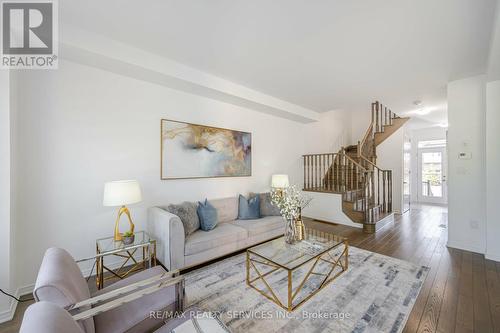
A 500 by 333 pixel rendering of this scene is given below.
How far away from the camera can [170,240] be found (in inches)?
93.6

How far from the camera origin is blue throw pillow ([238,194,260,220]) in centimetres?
363

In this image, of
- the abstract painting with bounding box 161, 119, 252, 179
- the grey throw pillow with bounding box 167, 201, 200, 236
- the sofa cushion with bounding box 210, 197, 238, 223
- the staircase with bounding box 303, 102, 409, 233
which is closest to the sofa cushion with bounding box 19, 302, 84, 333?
the grey throw pillow with bounding box 167, 201, 200, 236

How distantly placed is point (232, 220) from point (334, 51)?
2915 mm

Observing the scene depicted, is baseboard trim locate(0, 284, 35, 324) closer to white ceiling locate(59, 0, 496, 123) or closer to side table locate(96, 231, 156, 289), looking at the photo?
side table locate(96, 231, 156, 289)

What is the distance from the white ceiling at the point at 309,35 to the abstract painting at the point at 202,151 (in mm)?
974

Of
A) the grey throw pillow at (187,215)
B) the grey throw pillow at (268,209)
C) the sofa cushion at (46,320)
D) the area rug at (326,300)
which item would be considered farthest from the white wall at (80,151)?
the sofa cushion at (46,320)

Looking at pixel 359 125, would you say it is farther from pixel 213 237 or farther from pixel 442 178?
pixel 213 237

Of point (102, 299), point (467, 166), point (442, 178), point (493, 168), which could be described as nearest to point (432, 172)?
point (442, 178)

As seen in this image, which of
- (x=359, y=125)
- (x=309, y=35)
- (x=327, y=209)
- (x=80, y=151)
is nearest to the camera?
(x=309, y=35)

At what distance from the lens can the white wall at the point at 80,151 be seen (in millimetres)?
2209

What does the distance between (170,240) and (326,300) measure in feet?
5.86

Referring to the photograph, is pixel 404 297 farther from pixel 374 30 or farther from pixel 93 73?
pixel 93 73

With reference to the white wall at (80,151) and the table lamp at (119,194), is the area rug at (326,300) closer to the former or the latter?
the table lamp at (119,194)

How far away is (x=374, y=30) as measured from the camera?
2.16 m
